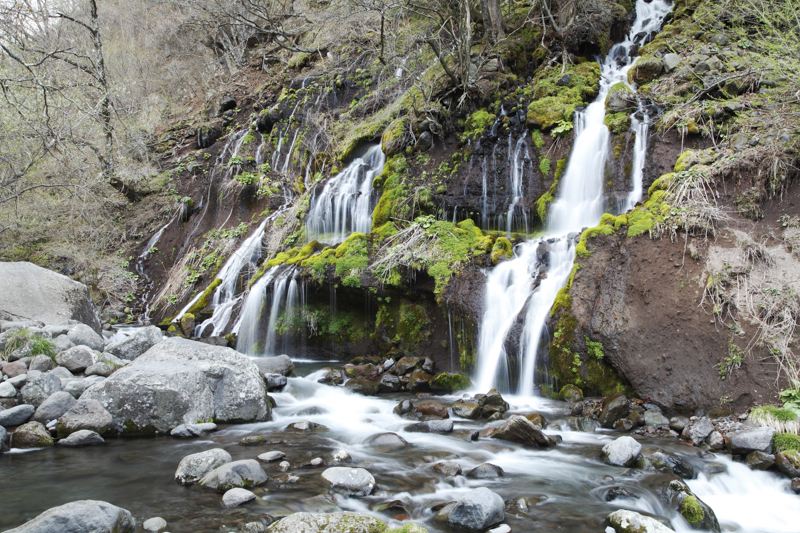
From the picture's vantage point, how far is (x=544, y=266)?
820 centimetres

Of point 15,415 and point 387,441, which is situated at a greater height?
point 15,415

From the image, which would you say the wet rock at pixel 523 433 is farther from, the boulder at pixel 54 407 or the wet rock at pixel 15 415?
the wet rock at pixel 15 415

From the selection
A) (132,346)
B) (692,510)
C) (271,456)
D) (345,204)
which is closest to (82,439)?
(271,456)

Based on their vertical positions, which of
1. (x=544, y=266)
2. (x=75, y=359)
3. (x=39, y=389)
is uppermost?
(x=544, y=266)

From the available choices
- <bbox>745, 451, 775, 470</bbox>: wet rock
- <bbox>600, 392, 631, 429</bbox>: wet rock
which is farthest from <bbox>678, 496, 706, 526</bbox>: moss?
<bbox>600, 392, 631, 429</bbox>: wet rock

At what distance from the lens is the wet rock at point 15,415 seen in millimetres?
5527

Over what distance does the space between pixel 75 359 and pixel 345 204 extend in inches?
299

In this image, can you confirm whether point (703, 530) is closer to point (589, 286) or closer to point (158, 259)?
point (589, 286)

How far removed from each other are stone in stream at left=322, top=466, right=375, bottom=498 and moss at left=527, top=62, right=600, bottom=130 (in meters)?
9.25

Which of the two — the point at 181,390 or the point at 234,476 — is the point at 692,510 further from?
the point at 181,390

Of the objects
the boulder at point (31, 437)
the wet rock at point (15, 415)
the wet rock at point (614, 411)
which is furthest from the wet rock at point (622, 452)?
the wet rock at point (15, 415)

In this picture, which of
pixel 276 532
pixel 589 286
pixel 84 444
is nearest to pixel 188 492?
pixel 276 532

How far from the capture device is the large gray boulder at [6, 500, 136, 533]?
9.78 feet

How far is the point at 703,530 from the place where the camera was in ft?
12.2
